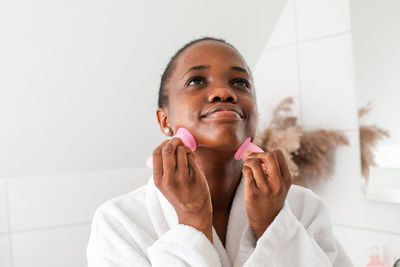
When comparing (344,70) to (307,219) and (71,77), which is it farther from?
(71,77)

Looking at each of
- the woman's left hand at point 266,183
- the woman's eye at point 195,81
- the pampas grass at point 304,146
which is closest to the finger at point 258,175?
the woman's left hand at point 266,183

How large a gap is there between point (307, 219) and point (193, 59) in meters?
0.41

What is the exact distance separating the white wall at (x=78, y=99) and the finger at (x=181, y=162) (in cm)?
75

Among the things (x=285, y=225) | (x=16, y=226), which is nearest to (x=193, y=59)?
(x=285, y=225)

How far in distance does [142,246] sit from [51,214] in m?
0.91

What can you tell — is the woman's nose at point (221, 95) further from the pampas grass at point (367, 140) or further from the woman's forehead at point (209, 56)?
the pampas grass at point (367, 140)

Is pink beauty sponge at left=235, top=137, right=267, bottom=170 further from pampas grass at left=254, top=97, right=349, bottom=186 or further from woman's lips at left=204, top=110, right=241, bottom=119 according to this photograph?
pampas grass at left=254, top=97, right=349, bottom=186

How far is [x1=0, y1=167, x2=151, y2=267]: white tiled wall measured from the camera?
157cm

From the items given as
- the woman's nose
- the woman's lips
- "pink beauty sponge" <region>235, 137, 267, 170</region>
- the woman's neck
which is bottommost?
the woman's neck

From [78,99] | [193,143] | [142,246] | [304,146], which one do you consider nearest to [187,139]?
[193,143]

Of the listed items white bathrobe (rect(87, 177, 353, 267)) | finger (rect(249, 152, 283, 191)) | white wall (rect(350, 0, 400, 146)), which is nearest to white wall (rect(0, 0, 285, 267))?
white wall (rect(350, 0, 400, 146))

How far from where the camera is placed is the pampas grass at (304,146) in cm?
155

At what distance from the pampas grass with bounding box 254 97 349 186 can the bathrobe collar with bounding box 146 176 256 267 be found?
64 centimetres

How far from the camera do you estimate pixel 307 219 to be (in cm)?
95
